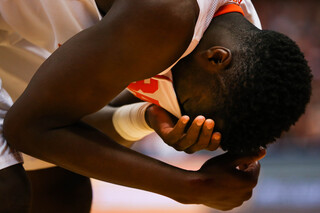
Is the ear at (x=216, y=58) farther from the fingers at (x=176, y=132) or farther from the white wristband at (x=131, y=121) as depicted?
the white wristband at (x=131, y=121)

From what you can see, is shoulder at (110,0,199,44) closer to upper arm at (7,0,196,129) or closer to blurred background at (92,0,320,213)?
upper arm at (7,0,196,129)

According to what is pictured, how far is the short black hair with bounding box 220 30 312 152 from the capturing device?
1.12 metres

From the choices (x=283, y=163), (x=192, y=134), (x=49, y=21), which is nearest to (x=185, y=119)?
(x=192, y=134)

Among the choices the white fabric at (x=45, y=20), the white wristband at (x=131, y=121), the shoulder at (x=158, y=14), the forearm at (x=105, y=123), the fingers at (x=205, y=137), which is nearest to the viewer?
the shoulder at (x=158, y=14)

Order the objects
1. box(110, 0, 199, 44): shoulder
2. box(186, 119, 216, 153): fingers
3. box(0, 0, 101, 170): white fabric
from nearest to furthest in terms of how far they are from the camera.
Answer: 1. box(110, 0, 199, 44): shoulder
2. box(186, 119, 216, 153): fingers
3. box(0, 0, 101, 170): white fabric

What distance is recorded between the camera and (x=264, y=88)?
1120mm

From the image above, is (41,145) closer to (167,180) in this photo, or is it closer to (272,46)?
(167,180)

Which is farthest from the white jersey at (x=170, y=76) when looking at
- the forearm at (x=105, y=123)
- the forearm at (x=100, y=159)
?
the forearm at (x=105, y=123)

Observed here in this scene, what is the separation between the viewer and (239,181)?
1246 mm

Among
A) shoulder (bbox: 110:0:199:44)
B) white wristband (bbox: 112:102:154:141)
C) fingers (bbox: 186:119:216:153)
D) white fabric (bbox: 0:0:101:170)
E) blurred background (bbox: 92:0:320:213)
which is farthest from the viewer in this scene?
blurred background (bbox: 92:0:320:213)

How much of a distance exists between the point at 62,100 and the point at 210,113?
38 centimetres

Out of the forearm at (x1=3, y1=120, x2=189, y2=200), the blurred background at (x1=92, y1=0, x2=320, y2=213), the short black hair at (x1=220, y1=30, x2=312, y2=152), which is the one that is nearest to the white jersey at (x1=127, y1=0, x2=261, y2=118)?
the short black hair at (x1=220, y1=30, x2=312, y2=152)

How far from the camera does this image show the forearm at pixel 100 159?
3.73 feet

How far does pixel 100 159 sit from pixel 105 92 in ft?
0.55
